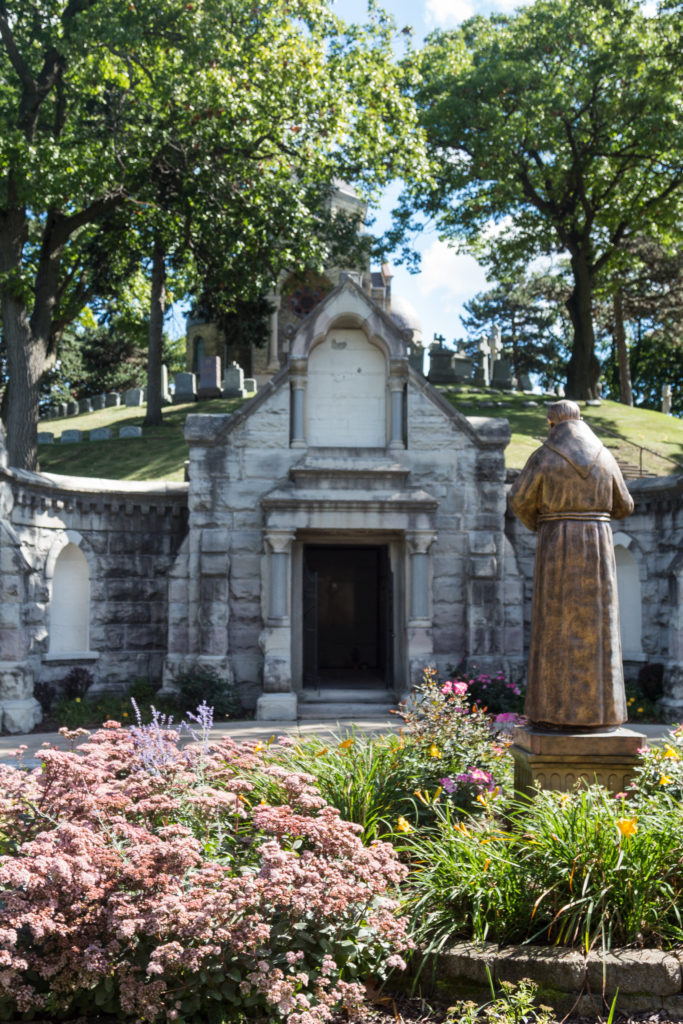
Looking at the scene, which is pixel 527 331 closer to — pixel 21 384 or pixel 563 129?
pixel 563 129

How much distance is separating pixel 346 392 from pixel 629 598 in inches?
237

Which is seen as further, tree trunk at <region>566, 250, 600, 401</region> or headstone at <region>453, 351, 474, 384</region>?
headstone at <region>453, 351, 474, 384</region>

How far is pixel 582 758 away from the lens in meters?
6.55

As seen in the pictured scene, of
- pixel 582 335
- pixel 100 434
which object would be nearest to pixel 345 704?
pixel 100 434

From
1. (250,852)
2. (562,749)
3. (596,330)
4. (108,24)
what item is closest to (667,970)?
(562,749)

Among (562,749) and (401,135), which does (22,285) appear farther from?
(562,749)

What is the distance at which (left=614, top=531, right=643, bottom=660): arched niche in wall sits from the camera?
15.9 metres

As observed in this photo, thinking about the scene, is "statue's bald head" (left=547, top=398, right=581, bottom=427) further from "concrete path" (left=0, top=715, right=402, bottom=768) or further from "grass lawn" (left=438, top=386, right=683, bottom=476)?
"grass lawn" (left=438, top=386, right=683, bottom=476)

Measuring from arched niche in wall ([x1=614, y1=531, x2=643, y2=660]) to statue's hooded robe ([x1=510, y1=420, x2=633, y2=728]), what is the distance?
939 centimetres

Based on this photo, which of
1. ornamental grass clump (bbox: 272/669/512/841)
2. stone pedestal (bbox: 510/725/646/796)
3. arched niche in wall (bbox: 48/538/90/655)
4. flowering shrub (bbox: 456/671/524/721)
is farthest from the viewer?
arched niche in wall (bbox: 48/538/90/655)

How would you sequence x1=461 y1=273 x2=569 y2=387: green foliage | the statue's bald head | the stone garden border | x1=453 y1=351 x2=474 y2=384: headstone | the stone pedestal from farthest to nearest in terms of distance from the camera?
x1=461 y1=273 x2=569 y2=387: green foliage → x1=453 y1=351 x2=474 y2=384: headstone → the statue's bald head → the stone pedestal → the stone garden border

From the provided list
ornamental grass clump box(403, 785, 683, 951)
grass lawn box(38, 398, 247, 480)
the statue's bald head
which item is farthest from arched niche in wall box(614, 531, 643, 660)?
ornamental grass clump box(403, 785, 683, 951)

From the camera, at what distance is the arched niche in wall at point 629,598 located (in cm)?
1592

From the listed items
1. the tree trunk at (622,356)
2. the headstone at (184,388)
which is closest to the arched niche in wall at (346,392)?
the headstone at (184,388)
